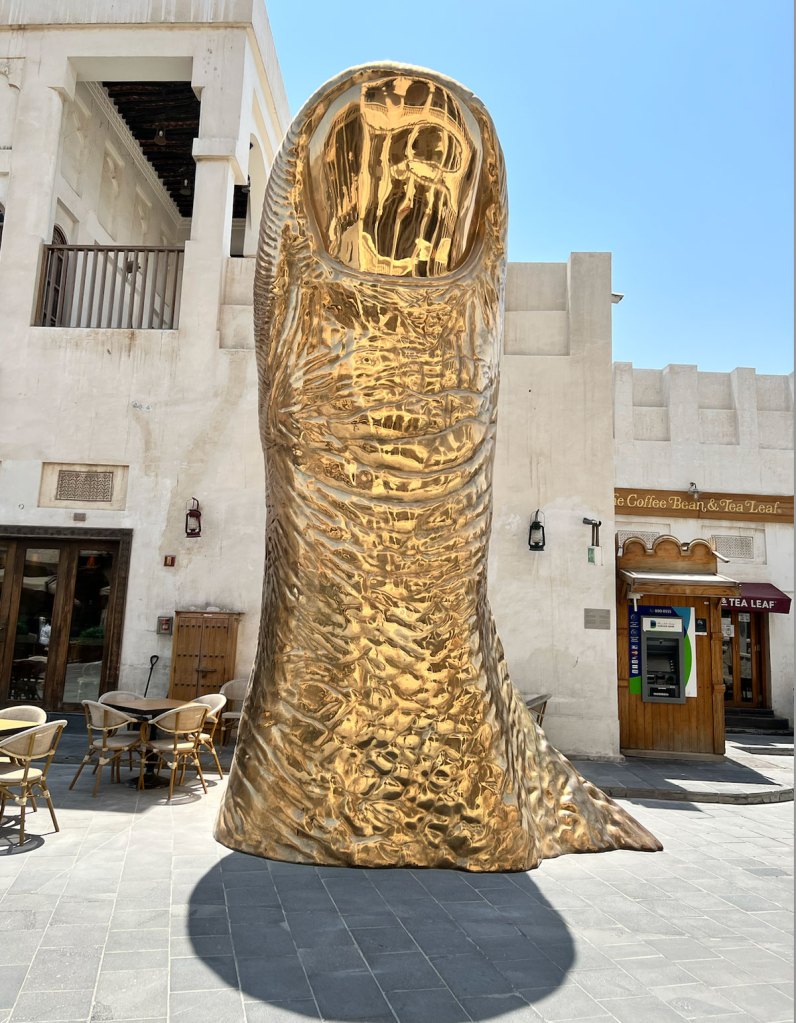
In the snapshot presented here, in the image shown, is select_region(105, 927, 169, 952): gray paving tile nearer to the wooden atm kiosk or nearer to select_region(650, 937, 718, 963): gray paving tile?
select_region(650, 937, 718, 963): gray paving tile

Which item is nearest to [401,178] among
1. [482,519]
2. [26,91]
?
[482,519]

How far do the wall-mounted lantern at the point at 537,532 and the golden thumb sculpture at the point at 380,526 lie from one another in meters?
5.42

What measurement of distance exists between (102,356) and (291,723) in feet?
23.4

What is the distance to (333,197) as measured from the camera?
2.55 metres

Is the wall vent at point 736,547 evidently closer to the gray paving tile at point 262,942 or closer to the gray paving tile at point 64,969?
the gray paving tile at point 262,942

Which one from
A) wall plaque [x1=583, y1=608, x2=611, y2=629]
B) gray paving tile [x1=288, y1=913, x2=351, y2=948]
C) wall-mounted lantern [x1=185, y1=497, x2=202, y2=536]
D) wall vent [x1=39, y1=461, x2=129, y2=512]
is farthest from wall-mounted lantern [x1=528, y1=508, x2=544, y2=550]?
gray paving tile [x1=288, y1=913, x2=351, y2=948]

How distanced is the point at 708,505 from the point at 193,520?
27.5ft

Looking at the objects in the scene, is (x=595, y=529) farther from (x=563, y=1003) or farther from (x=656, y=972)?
(x=563, y=1003)

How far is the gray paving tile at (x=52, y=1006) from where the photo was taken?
208 cm

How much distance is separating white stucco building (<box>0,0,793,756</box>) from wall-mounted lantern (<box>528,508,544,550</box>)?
0.29ft

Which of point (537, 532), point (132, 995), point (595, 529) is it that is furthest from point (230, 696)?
point (132, 995)

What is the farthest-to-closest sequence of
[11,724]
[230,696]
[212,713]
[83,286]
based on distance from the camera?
1. [83,286]
2. [230,696]
3. [212,713]
4. [11,724]

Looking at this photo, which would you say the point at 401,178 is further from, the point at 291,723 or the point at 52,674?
the point at 52,674

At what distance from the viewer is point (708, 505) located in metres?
12.2
